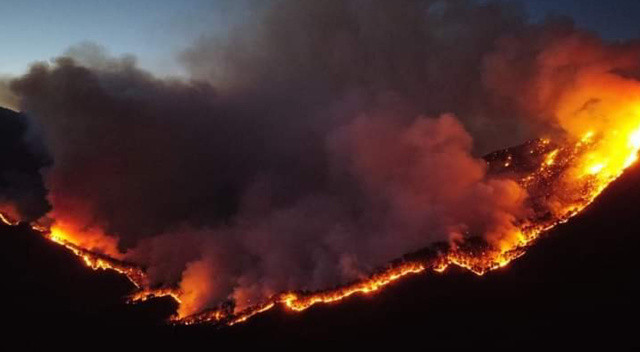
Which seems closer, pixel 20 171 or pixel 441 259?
pixel 441 259

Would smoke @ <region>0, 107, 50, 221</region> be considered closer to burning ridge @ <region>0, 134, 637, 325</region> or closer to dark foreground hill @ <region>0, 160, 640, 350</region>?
burning ridge @ <region>0, 134, 637, 325</region>

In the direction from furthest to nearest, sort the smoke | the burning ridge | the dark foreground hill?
the smoke
the burning ridge
the dark foreground hill

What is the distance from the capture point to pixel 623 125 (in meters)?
38.1

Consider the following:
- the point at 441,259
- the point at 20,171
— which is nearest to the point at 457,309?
the point at 441,259

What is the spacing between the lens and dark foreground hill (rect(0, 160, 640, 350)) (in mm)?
22438

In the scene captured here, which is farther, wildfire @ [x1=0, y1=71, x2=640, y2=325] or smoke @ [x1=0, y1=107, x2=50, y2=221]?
smoke @ [x1=0, y1=107, x2=50, y2=221]

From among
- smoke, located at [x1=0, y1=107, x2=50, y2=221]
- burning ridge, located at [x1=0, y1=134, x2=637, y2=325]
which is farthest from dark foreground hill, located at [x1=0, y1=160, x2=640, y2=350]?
smoke, located at [x1=0, y1=107, x2=50, y2=221]

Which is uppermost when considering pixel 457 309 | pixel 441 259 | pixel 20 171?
pixel 20 171

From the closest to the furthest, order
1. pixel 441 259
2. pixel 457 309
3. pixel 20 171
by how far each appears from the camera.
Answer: pixel 457 309, pixel 441 259, pixel 20 171

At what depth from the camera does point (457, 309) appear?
24703 millimetres

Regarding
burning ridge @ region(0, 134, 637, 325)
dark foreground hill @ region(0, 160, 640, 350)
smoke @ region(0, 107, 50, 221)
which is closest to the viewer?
dark foreground hill @ region(0, 160, 640, 350)

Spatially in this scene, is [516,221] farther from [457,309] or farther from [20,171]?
[20,171]

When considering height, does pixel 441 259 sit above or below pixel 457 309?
above

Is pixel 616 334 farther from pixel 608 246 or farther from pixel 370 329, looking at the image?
pixel 370 329
